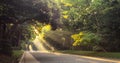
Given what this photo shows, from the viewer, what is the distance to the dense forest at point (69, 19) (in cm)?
2482

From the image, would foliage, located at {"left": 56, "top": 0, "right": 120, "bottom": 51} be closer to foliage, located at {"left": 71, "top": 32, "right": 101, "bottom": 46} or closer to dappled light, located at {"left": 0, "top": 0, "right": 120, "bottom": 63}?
dappled light, located at {"left": 0, "top": 0, "right": 120, "bottom": 63}

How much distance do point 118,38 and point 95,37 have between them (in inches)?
167

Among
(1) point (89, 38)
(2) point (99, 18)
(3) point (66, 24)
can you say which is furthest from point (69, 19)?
(1) point (89, 38)

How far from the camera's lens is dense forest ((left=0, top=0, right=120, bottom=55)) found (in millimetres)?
24822

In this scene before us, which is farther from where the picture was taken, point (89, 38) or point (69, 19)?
point (69, 19)

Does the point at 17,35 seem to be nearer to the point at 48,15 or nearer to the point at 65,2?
the point at 65,2

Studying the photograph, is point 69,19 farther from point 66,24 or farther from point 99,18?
point 99,18

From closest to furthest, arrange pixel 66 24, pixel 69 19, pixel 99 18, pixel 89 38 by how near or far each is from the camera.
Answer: pixel 89 38 < pixel 99 18 < pixel 69 19 < pixel 66 24

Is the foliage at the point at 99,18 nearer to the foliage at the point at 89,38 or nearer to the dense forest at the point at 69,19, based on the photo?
the dense forest at the point at 69,19

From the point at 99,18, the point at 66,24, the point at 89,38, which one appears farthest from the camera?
the point at 66,24

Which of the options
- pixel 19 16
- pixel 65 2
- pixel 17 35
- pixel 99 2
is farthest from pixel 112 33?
pixel 19 16

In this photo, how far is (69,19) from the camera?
58.3 metres

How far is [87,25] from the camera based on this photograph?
168 feet

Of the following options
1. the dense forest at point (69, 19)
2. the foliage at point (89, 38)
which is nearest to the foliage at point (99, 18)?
the dense forest at point (69, 19)
